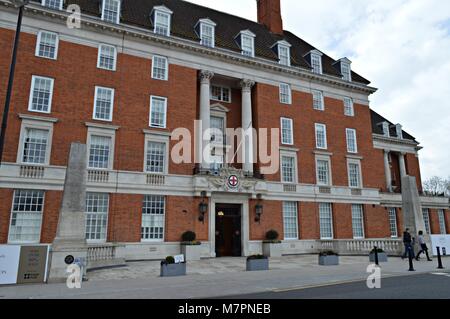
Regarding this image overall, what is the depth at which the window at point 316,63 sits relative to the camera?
3338 centimetres

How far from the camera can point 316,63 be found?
3366 centimetres

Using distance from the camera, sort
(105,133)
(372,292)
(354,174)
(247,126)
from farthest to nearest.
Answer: (354,174) < (247,126) < (105,133) < (372,292)

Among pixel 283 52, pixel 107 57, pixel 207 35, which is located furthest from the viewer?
pixel 283 52

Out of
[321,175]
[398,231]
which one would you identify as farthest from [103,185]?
[398,231]

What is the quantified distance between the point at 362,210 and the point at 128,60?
24749 millimetres

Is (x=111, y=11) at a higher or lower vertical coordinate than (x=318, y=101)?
higher

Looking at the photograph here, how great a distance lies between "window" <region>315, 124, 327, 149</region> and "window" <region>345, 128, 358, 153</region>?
2947 millimetres

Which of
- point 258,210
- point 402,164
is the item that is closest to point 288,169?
point 258,210

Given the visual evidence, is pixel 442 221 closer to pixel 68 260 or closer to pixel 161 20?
pixel 161 20

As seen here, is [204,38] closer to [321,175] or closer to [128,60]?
[128,60]

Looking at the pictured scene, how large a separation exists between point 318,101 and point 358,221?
12.0 metres

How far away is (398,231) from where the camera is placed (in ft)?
120

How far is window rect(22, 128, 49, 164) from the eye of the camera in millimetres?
21045

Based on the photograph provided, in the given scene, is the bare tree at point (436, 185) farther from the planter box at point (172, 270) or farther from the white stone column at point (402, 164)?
the planter box at point (172, 270)
